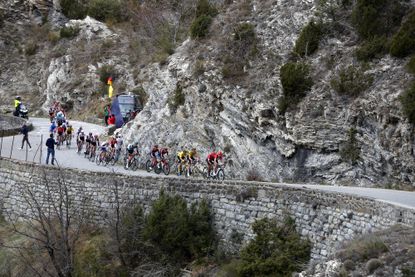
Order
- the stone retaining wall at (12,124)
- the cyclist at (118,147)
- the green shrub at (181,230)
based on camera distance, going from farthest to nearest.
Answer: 1. the stone retaining wall at (12,124)
2. the cyclist at (118,147)
3. the green shrub at (181,230)

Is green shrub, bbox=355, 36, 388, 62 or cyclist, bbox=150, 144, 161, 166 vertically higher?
green shrub, bbox=355, 36, 388, 62

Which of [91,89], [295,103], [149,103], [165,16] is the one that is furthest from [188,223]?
[165,16]

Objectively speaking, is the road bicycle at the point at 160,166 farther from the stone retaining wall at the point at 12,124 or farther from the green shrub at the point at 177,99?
the stone retaining wall at the point at 12,124

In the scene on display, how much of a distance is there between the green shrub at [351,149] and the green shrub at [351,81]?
1538 mm

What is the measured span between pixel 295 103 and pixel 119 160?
9815 millimetres

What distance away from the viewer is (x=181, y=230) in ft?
69.9

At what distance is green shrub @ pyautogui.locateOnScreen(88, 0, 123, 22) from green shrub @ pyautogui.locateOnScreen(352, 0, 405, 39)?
3840 centimetres

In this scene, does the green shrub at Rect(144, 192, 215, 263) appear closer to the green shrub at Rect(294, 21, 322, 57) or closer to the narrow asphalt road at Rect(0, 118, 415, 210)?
the narrow asphalt road at Rect(0, 118, 415, 210)

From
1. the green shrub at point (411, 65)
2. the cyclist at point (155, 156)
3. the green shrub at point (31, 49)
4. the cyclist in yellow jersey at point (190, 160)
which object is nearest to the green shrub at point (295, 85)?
the cyclist in yellow jersey at point (190, 160)

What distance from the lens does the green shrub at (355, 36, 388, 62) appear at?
80.4 feet

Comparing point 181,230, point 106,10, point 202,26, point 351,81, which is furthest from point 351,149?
point 106,10

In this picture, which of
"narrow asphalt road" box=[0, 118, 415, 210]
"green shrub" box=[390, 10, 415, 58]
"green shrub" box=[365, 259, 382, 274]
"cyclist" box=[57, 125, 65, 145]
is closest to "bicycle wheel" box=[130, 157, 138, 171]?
"narrow asphalt road" box=[0, 118, 415, 210]

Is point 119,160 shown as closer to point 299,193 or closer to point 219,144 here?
point 219,144

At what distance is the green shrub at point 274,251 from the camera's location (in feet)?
58.2
